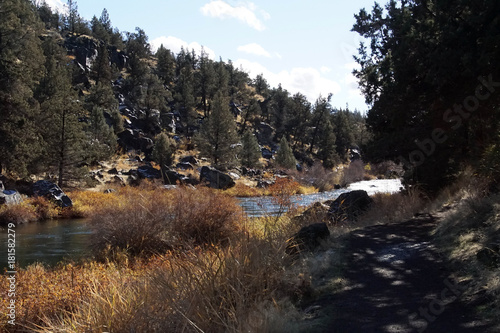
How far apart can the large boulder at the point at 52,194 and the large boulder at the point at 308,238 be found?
75.8ft

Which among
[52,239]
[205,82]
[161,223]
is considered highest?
[205,82]

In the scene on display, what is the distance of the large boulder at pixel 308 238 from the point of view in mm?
7503

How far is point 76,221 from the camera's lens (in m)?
23.6

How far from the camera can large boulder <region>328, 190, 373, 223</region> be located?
12675mm

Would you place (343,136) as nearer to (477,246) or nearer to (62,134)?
(62,134)

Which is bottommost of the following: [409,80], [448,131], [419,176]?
[419,176]

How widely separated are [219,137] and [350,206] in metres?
42.2

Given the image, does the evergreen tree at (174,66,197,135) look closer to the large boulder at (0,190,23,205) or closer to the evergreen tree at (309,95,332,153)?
the evergreen tree at (309,95,332,153)

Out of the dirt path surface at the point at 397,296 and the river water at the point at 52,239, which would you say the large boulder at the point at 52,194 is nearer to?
the river water at the point at 52,239

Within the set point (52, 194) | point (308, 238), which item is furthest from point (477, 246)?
point (52, 194)

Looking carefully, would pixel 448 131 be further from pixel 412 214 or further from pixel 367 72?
pixel 367 72

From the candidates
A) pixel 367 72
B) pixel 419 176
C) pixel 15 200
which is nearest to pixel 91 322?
pixel 419 176

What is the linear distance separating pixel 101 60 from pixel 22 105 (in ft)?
196

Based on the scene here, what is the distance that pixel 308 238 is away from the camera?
310 inches
